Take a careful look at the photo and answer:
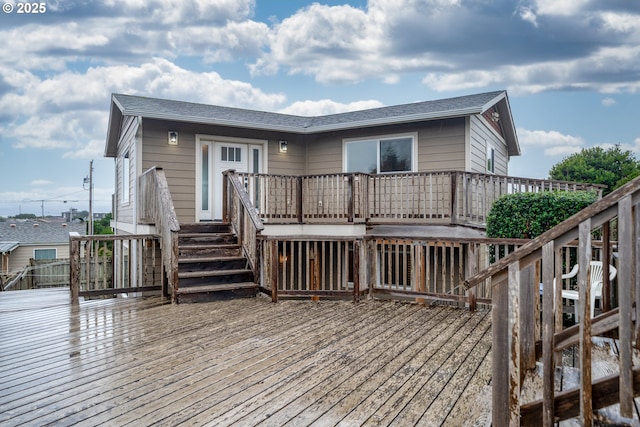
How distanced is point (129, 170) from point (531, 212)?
29.9ft

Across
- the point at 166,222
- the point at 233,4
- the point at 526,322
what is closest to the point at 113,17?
the point at 233,4

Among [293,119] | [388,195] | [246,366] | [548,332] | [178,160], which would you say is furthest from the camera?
[293,119]

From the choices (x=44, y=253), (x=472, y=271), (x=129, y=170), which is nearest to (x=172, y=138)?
(x=129, y=170)

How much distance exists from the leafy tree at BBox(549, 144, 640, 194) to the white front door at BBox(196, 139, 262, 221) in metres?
20.4

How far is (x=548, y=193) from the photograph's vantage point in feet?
21.5

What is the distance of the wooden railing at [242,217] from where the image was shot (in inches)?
269

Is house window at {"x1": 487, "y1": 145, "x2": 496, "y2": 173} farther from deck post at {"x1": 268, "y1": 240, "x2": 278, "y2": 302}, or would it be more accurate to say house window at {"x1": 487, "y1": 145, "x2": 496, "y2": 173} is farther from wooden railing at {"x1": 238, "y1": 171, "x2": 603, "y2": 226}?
deck post at {"x1": 268, "y1": 240, "x2": 278, "y2": 302}

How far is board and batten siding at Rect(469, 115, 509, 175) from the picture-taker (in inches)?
372

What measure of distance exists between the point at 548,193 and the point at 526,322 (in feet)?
16.3

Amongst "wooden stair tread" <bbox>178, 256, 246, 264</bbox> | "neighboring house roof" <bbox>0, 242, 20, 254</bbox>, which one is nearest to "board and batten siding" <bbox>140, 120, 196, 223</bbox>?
"wooden stair tread" <bbox>178, 256, 246, 264</bbox>

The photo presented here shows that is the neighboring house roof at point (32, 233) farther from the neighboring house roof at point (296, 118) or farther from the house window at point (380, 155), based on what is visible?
the house window at point (380, 155)

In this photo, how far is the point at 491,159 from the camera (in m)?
11.3

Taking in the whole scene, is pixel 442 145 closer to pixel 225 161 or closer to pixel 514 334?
pixel 225 161

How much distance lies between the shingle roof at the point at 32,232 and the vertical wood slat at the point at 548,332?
28135 mm
